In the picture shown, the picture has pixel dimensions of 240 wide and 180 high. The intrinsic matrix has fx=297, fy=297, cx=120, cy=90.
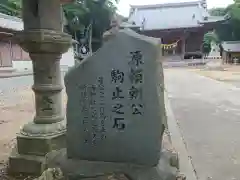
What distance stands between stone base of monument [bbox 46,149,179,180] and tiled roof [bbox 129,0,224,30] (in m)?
34.8

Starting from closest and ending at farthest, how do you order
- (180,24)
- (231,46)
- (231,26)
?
(180,24) < (231,46) < (231,26)

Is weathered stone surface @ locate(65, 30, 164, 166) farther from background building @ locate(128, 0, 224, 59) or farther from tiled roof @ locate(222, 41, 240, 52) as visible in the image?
tiled roof @ locate(222, 41, 240, 52)

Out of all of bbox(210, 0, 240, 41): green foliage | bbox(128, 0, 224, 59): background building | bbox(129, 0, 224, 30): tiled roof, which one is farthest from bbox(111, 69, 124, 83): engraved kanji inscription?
bbox(210, 0, 240, 41): green foliage

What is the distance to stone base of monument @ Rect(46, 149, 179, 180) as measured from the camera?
7.65 feet

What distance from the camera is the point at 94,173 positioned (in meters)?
2.38

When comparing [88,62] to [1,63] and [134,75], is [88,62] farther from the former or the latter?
[1,63]

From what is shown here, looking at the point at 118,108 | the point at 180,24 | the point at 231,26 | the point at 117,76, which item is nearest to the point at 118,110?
the point at 118,108

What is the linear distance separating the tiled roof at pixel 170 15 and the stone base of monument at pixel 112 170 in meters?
34.8

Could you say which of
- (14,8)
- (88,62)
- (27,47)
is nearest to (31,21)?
(27,47)

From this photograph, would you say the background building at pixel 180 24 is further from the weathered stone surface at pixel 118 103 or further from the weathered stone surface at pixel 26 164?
the weathered stone surface at pixel 118 103

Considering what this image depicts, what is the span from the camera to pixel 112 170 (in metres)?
2.38

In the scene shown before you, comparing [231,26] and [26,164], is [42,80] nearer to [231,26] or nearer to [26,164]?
[26,164]

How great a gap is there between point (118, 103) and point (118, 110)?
6cm

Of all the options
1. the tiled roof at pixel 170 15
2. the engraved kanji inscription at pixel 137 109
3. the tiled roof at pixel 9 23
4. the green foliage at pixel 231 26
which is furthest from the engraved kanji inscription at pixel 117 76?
the green foliage at pixel 231 26
